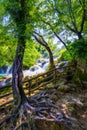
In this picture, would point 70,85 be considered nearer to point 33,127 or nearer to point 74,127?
point 74,127

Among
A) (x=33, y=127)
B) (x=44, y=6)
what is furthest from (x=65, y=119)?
(x=44, y=6)

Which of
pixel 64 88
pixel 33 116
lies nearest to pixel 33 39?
pixel 64 88

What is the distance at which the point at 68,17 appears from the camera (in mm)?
9945

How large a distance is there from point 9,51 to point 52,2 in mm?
8183

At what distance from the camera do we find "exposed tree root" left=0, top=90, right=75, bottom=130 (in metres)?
6.60

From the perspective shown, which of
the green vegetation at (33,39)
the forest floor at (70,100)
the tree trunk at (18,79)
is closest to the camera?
the green vegetation at (33,39)

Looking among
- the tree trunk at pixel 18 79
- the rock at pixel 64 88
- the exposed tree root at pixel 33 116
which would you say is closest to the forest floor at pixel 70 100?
the rock at pixel 64 88

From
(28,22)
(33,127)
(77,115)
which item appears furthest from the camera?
(77,115)

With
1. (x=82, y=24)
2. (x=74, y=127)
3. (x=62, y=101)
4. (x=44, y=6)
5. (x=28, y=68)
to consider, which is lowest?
(x=74, y=127)

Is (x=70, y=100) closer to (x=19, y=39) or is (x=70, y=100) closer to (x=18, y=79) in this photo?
(x=18, y=79)

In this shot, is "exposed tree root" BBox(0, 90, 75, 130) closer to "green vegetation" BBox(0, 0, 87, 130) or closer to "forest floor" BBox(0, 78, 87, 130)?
"green vegetation" BBox(0, 0, 87, 130)

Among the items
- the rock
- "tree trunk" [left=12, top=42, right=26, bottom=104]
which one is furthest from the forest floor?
"tree trunk" [left=12, top=42, right=26, bottom=104]

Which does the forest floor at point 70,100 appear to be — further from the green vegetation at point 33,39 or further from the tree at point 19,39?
the tree at point 19,39

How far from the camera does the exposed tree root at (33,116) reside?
6602 mm
